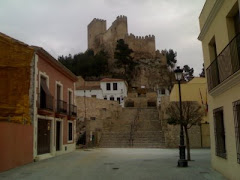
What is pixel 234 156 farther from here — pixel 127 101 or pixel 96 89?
pixel 96 89

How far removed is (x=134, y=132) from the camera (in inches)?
1057

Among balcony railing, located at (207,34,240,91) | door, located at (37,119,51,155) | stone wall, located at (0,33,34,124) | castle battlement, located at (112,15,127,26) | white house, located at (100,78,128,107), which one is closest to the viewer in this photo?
balcony railing, located at (207,34,240,91)

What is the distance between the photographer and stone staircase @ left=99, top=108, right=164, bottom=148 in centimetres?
2452

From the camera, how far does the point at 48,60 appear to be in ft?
55.3

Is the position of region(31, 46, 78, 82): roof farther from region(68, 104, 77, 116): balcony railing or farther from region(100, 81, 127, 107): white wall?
region(100, 81, 127, 107): white wall

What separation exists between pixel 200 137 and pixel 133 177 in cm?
1534

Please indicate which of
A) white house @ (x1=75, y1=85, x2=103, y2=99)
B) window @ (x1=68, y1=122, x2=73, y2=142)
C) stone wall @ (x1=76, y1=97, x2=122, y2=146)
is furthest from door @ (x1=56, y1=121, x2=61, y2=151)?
white house @ (x1=75, y1=85, x2=103, y2=99)

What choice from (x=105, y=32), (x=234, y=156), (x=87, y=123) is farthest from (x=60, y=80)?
(x=105, y=32)

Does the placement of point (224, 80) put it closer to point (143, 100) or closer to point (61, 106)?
point (61, 106)

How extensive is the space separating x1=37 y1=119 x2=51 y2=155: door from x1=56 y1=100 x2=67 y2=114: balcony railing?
1.39m

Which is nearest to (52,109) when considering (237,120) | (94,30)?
(237,120)

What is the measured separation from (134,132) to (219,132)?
695 inches

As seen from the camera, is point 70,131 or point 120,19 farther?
point 120,19

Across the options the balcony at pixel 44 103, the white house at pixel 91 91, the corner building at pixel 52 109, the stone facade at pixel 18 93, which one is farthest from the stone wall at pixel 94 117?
the white house at pixel 91 91
